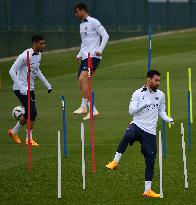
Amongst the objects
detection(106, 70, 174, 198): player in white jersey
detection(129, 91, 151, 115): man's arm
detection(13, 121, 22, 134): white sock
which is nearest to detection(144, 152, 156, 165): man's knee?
detection(106, 70, 174, 198): player in white jersey

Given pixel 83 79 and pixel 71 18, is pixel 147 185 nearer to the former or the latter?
pixel 83 79

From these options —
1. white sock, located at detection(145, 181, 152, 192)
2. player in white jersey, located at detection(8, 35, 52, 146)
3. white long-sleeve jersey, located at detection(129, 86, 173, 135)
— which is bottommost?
white sock, located at detection(145, 181, 152, 192)

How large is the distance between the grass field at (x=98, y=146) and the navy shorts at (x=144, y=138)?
699mm

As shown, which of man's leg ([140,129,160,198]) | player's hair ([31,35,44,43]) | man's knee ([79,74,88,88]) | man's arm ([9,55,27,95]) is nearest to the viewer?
man's leg ([140,129,160,198])

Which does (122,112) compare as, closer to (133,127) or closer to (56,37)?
(133,127)

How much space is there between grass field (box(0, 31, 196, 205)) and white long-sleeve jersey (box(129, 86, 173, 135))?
1065 millimetres

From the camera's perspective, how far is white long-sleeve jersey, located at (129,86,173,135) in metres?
18.5

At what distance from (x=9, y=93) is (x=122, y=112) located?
5500mm

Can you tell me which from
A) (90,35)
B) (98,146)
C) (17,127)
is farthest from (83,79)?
(98,146)

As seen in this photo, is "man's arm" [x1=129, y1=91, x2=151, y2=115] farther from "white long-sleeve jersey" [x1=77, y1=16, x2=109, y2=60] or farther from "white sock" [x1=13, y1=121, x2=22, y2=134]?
"white long-sleeve jersey" [x1=77, y1=16, x2=109, y2=60]

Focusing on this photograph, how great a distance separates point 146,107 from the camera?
18.5 metres

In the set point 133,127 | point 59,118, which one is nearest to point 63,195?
point 133,127

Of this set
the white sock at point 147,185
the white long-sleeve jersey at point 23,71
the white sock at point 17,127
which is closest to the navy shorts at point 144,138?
the white sock at point 147,185

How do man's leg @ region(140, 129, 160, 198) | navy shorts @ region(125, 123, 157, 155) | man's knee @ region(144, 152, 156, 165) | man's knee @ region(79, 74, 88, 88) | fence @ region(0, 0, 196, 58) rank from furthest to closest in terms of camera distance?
1. fence @ region(0, 0, 196, 58)
2. man's knee @ region(79, 74, 88, 88)
3. navy shorts @ region(125, 123, 157, 155)
4. man's knee @ region(144, 152, 156, 165)
5. man's leg @ region(140, 129, 160, 198)
